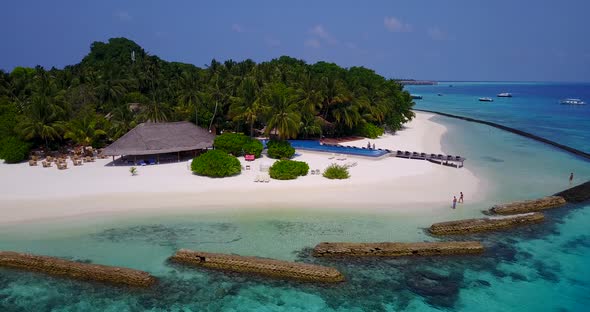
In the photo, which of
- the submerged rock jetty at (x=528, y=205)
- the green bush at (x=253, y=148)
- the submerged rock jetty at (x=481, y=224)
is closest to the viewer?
the submerged rock jetty at (x=481, y=224)

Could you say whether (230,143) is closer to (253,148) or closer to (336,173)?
(253,148)

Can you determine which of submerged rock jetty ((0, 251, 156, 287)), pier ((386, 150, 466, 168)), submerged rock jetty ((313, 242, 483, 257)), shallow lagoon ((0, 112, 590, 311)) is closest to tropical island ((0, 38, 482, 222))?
pier ((386, 150, 466, 168))

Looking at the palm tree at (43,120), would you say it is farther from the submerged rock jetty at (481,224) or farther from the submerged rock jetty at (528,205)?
the submerged rock jetty at (528,205)

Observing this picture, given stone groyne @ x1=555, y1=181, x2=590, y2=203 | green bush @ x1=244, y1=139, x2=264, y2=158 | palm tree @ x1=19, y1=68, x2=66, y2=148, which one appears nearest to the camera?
stone groyne @ x1=555, y1=181, x2=590, y2=203

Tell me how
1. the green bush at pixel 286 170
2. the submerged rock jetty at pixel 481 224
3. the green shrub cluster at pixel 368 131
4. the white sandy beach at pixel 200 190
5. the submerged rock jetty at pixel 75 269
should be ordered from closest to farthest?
the submerged rock jetty at pixel 75 269 < the submerged rock jetty at pixel 481 224 < the white sandy beach at pixel 200 190 < the green bush at pixel 286 170 < the green shrub cluster at pixel 368 131

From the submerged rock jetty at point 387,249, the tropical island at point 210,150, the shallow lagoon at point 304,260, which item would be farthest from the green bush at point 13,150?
the submerged rock jetty at point 387,249

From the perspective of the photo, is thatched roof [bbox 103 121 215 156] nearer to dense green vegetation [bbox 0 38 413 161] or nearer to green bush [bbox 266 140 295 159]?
dense green vegetation [bbox 0 38 413 161]

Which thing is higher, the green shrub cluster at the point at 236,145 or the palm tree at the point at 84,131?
the palm tree at the point at 84,131
